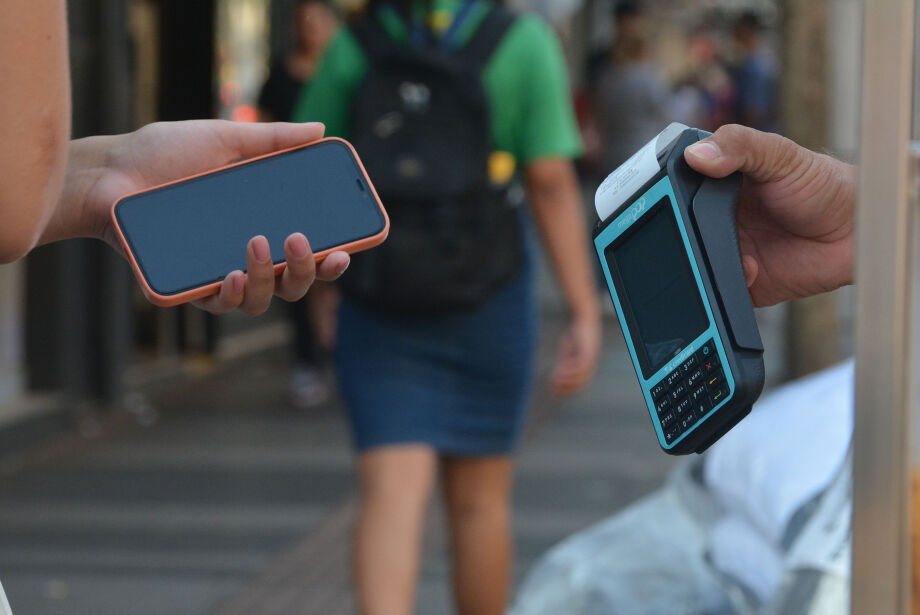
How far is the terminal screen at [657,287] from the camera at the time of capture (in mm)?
1431

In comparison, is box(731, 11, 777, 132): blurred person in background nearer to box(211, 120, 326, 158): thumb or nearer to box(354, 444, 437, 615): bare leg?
box(354, 444, 437, 615): bare leg

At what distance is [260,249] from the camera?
160 centimetres

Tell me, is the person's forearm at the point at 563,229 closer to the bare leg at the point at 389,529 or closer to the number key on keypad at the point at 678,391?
A: the bare leg at the point at 389,529

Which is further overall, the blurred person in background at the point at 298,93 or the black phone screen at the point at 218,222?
the blurred person in background at the point at 298,93

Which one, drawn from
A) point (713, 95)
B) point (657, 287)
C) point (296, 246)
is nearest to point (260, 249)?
point (296, 246)

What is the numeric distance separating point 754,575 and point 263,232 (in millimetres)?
1702

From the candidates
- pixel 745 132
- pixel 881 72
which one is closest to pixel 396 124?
pixel 745 132

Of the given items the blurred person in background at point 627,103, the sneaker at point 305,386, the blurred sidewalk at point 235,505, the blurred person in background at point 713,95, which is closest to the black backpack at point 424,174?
the blurred sidewalk at point 235,505

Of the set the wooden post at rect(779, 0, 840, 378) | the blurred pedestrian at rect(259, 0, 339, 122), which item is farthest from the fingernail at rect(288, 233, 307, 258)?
the wooden post at rect(779, 0, 840, 378)

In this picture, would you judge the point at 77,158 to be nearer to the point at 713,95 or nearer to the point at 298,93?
the point at 298,93

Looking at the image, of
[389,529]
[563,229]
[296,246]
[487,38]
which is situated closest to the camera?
[296,246]

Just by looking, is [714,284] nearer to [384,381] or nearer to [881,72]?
[881,72]

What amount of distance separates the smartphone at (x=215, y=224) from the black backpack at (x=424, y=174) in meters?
1.39

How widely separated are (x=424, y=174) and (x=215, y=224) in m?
1.46
